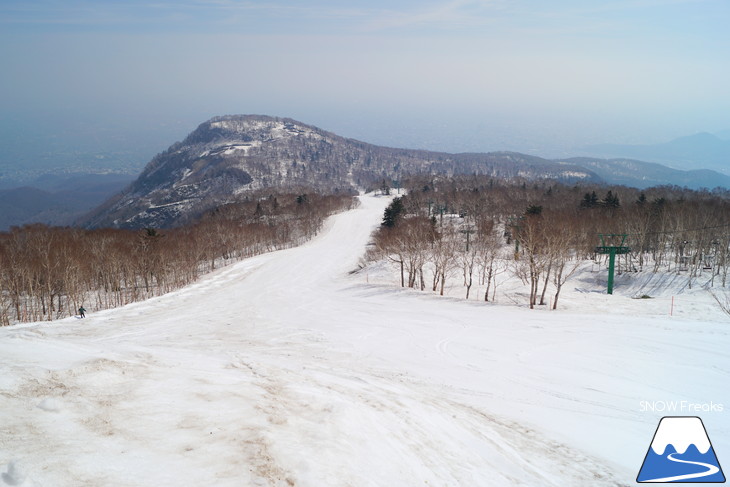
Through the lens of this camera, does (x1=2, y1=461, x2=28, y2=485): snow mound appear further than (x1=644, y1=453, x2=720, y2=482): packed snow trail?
No

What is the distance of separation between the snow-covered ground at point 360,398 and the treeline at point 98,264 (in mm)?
16117

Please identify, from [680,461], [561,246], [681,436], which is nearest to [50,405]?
[680,461]

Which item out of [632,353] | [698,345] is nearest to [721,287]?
[698,345]

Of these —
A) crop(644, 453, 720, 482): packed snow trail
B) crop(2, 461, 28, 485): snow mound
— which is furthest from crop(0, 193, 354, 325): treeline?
crop(644, 453, 720, 482): packed snow trail

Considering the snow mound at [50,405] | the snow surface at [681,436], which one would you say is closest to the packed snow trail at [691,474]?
the snow surface at [681,436]

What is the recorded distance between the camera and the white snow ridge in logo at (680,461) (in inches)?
425

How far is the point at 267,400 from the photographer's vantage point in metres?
13.5

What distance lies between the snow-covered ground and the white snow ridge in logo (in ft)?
1.89

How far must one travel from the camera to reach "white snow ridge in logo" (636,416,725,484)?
35.4 feet

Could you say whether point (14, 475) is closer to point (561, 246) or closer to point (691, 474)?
point (691, 474)

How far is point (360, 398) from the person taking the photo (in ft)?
50.4

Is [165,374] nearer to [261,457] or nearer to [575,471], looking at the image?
[261,457]

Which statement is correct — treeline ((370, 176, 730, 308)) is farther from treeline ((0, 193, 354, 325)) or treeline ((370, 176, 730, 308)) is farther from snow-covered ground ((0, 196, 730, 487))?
treeline ((0, 193, 354, 325))

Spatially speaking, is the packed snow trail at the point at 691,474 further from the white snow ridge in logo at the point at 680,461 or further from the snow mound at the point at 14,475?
the snow mound at the point at 14,475
